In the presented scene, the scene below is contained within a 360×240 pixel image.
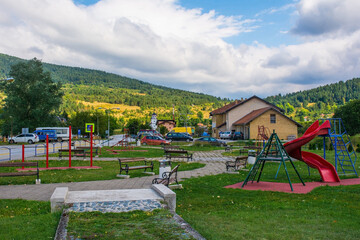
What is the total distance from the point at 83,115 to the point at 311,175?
68.0 meters

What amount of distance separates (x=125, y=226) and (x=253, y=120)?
51.0m

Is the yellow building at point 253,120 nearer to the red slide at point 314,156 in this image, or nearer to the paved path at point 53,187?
the red slide at point 314,156

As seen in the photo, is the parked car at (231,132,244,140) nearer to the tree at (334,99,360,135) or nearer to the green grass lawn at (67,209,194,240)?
the tree at (334,99,360,135)

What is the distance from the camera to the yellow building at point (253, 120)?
55.2 meters

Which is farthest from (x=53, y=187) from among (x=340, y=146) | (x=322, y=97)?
(x=322, y=97)

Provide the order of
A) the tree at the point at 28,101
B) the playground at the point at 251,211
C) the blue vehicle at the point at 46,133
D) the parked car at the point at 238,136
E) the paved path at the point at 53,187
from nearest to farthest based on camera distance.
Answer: the playground at the point at 251,211 < the paved path at the point at 53,187 < the blue vehicle at the point at 46,133 < the tree at the point at 28,101 < the parked car at the point at 238,136

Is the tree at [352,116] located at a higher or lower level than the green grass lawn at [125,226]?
higher

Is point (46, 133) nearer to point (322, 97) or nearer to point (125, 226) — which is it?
point (125, 226)

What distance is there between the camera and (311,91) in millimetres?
189000

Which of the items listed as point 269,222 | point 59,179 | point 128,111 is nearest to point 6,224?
point 269,222

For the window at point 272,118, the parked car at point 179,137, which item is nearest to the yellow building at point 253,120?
the window at point 272,118

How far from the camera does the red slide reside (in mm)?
13195

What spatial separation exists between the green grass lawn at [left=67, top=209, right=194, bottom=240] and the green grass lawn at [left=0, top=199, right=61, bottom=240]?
394 mm

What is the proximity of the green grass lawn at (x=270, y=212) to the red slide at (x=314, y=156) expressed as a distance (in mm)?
1775
